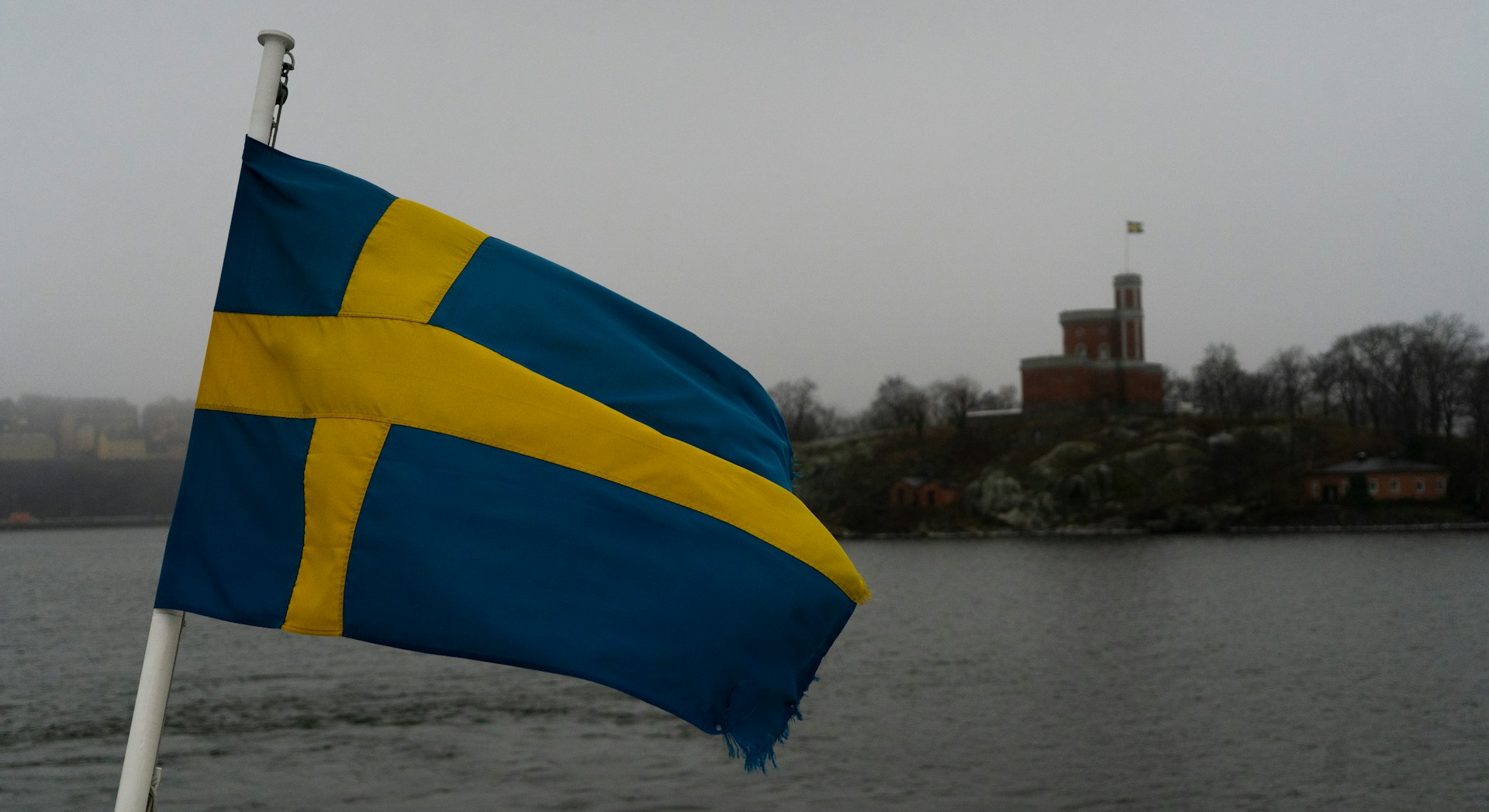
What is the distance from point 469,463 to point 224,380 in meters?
0.83

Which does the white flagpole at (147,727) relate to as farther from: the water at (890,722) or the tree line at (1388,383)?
the tree line at (1388,383)

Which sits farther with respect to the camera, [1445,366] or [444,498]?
[1445,366]

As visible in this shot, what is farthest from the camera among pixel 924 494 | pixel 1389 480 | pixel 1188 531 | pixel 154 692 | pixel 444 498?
pixel 924 494

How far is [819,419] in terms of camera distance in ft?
534

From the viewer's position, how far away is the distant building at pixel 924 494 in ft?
413

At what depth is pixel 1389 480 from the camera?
105062mm

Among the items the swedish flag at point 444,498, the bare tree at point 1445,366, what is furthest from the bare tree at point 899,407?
the swedish flag at point 444,498

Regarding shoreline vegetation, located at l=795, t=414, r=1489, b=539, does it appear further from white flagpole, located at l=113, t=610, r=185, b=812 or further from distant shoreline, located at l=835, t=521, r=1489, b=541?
white flagpole, located at l=113, t=610, r=185, b=812

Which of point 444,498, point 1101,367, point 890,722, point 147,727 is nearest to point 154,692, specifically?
point 147,727

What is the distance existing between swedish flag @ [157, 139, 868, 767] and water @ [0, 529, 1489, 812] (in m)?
14.9

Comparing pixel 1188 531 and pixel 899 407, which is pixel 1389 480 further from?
pixel 899 407

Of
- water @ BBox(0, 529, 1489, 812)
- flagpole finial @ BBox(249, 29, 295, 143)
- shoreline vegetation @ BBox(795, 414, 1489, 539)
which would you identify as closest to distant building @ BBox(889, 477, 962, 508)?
shoreline vegetation @ BBox(795, 414, 1489, 539)

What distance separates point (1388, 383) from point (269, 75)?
135142 mm

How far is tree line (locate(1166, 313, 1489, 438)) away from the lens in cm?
11606
